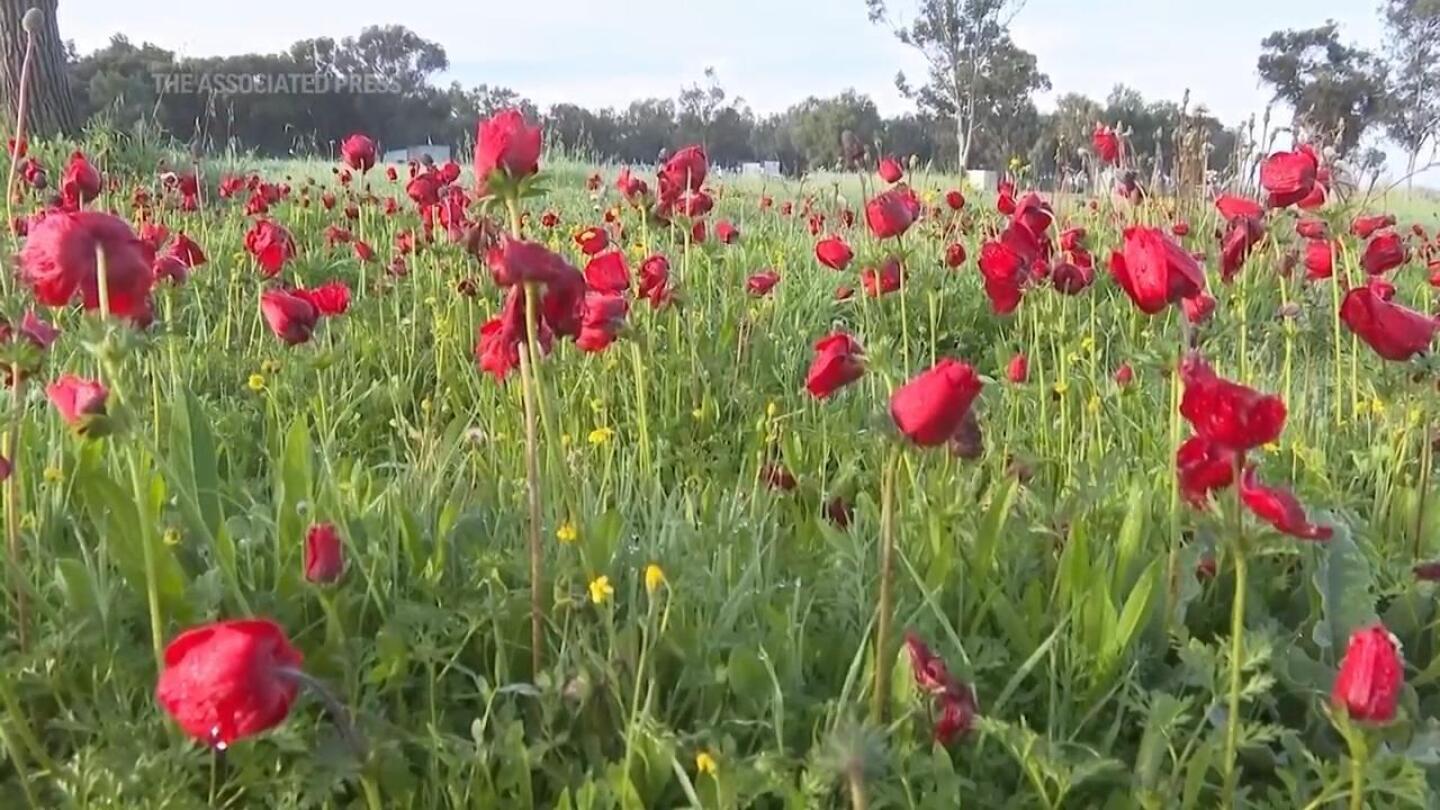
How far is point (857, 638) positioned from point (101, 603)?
0.86 metres

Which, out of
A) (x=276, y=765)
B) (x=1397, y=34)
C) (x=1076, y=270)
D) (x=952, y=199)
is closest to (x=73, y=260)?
(x=276, y=765)

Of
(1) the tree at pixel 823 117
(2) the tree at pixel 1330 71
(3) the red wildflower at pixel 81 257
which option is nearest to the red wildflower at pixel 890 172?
(3) the red wildflower at pixel 81 257

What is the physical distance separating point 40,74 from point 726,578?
7.28 m

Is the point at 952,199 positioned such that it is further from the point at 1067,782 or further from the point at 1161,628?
the point at 1067,782

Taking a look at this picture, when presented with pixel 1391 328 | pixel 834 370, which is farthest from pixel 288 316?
pixel 1391 328

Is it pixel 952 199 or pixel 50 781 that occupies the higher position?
pixel 952 199

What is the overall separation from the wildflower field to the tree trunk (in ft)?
18.3

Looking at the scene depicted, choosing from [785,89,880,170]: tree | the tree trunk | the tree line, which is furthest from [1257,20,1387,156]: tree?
the tree trunk

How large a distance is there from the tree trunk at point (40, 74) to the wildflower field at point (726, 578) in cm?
559

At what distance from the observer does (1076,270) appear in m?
1.98

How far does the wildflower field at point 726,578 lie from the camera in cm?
113

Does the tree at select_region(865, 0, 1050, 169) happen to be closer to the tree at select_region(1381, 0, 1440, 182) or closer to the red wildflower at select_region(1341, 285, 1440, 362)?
the tree at select_region(1381, 0, 1440, 182)

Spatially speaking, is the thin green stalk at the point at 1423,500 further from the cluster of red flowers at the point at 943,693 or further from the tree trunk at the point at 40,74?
the tree trunk at the point at 40,74

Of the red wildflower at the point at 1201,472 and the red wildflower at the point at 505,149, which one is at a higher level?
the red wildflower at the point at 505,149
